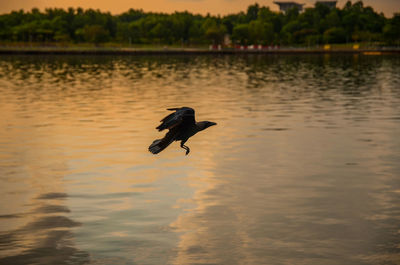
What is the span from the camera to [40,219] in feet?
57.9

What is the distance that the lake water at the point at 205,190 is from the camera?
1523 cm

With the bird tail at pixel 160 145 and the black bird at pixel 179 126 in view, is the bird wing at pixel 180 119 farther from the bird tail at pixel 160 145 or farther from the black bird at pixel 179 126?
the bird tail at pixel 160 145

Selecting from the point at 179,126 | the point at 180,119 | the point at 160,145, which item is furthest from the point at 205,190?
the point at 180,119

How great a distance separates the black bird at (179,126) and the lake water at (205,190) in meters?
2.35

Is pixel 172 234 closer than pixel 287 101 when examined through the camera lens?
Yes

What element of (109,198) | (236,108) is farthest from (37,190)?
(236,108)

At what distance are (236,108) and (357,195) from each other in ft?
87.8

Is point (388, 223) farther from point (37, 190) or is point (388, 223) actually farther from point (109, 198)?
point (37, 190)

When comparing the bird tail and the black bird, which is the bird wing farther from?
the bird tail

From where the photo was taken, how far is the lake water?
15.2 meters

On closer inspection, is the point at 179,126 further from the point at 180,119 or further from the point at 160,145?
the point at 160,145

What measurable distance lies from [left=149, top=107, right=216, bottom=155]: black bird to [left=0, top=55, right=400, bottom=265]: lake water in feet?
7.70

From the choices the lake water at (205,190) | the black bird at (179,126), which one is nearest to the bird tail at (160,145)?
the black bird at (179,126)

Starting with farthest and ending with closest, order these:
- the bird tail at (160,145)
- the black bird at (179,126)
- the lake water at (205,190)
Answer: the lake water at (205,190) < the black bird at (179,126) < the bird tail at (160,145)
